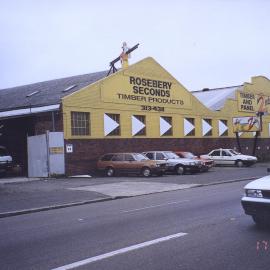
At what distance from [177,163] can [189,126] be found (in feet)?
33.1

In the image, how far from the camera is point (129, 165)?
90.9 feet

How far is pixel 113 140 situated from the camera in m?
31.5

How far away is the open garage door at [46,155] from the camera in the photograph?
89.1 feet

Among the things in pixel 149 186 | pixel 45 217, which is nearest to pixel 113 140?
pixel 149 186

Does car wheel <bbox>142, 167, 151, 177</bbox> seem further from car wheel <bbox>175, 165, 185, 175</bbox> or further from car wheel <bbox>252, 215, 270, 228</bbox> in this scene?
car wheel <bbox>252, 215, 270, 228</bbox>

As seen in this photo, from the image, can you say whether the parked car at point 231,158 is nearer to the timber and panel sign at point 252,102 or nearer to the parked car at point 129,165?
the parked car at point 129,165

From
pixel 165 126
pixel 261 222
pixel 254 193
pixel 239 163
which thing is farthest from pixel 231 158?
pixel 254 193

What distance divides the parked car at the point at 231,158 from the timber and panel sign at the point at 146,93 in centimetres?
456

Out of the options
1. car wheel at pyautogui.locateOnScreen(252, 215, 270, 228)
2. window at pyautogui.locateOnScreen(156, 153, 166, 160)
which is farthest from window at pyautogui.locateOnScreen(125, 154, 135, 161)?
car wheel at pyautogui.locateOnScreen(252, 215, 270, 228)

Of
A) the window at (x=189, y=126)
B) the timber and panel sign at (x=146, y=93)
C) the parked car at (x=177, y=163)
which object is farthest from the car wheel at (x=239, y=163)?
the parked car at (x=177, y=163)

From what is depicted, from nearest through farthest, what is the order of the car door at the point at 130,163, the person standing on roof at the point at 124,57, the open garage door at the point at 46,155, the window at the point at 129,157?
1. the open garage door at the point at 46,155
2. the car door at the point at 130,163
3. the window at the point at 129,157
4. the person standing on roof at the point at 124,57

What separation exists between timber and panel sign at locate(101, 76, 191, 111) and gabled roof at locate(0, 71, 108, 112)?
2.33 meters

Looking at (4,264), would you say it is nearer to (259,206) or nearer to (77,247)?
(77,247)

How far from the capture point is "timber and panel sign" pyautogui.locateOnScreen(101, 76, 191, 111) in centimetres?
3152
